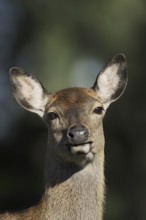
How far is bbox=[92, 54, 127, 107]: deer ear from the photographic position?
11438 millimetres

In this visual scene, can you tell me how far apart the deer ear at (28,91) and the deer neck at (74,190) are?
0.99m

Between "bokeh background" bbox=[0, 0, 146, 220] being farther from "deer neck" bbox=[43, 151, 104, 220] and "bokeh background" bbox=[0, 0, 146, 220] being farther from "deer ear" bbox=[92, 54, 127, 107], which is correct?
"deer neck" bbox=[43, 151, 104, 220]

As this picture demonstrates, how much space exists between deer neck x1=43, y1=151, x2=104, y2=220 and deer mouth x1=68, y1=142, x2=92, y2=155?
318 mm

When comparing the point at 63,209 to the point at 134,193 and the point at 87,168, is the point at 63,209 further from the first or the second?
the point at 134,193

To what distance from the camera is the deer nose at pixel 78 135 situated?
10148 millimetres

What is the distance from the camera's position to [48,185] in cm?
1059

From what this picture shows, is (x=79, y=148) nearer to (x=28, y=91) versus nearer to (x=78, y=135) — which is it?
(x=78, y=135)

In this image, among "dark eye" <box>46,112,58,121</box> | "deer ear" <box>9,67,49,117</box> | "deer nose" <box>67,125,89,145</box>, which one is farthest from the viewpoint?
"deer ear" <box>9,67,49,117</box>

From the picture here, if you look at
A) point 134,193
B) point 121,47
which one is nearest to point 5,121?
point 121,47

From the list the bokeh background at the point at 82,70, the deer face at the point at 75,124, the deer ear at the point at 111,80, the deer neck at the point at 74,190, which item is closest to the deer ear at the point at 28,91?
the deer face at the point at 75,124

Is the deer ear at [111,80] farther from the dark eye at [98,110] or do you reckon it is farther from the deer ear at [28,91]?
the deer ear at [28,91]

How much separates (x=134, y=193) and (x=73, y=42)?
20.3ft

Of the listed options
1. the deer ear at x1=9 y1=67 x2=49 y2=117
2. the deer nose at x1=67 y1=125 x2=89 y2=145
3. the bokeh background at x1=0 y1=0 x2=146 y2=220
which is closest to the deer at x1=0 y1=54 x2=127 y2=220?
the deer nose at x1=67 y1=125 x2=89 y2=145

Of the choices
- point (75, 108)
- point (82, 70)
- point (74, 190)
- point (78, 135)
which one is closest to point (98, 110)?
point (75, 108)
